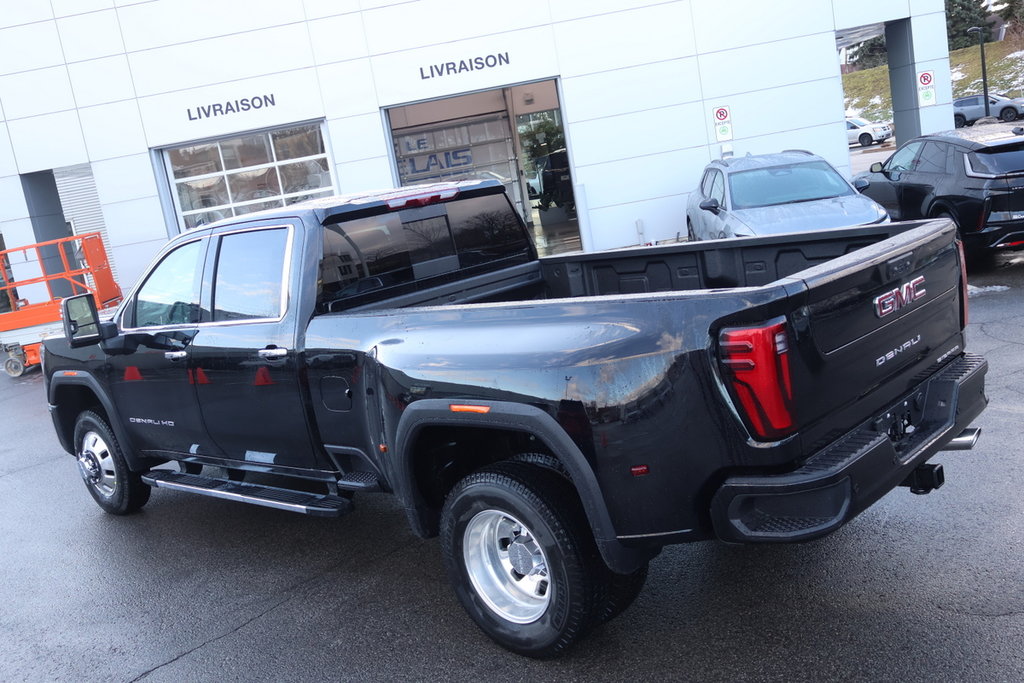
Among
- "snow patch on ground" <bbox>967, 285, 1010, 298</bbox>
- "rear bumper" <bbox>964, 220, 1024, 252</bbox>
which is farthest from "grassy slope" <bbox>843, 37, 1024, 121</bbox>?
"snow patch on ground" <bbox>967, 285, 1010, 298</bbox>

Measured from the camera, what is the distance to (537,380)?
3.62 meters

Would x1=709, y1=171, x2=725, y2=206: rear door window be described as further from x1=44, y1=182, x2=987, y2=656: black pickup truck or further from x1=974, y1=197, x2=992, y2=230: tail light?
x1=44, y1=182, x2=987, y2=656: black pickup truck

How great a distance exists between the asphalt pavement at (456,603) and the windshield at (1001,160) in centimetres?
523

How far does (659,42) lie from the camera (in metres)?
16.9

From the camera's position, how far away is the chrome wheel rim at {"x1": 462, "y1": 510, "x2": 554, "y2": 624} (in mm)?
3971

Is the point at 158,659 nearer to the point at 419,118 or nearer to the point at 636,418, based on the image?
the point at 636,418

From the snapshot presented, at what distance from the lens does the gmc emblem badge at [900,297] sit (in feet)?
12.0

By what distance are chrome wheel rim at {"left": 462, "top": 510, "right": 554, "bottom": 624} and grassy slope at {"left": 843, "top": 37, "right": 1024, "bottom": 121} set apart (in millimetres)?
51683

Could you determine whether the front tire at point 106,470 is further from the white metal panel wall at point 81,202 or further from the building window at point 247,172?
the white metal panel wall at point 81,202

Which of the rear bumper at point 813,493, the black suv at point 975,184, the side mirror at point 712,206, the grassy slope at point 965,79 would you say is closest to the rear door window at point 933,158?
the black suv at point 975,184

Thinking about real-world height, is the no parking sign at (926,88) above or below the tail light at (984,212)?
above

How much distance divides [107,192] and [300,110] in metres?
4.18

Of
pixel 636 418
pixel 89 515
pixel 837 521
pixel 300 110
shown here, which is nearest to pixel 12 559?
pixel 89 515

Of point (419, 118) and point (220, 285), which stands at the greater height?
point (419, 118)
